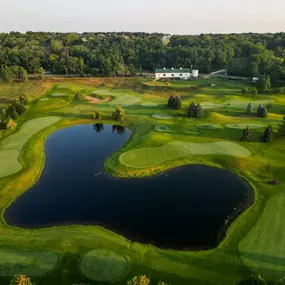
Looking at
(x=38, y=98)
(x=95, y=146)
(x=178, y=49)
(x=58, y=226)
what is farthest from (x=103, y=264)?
(x=178, y=49)

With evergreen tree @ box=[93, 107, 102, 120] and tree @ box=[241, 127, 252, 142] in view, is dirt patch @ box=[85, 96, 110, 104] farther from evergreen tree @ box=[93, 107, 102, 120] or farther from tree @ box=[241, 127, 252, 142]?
tree @ box=[241, 127, 252, 142]

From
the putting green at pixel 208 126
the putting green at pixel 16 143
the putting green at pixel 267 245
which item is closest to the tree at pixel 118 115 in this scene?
the putting green at pixel 16 143

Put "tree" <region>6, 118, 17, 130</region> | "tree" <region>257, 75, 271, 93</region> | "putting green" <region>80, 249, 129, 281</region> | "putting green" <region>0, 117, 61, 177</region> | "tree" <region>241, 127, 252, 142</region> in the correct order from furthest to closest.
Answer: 1. "tree" <region>257, 75, 271, 93</region>
2. "tree" <region>6, 118, 17, 130</region>
3. "tree" <region>241, 127, 252, 142</region>
4. "putting green" <region>0, 117, 61, 177</region>
5. "putting green" <region>80, 249, 129, 281</region>

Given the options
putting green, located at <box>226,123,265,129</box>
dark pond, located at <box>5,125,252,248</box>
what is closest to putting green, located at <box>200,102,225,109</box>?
putting green, located at <box>226,123,265,129</box>

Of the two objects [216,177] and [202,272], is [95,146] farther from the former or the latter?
[202,272]

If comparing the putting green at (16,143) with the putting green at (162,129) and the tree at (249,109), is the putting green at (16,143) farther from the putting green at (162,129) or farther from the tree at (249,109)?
the tree at (249,109)

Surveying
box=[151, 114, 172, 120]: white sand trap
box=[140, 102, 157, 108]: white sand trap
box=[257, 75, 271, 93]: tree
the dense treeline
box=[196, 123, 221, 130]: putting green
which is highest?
the dense treeline

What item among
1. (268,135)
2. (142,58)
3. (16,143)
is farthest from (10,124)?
(142,58)
